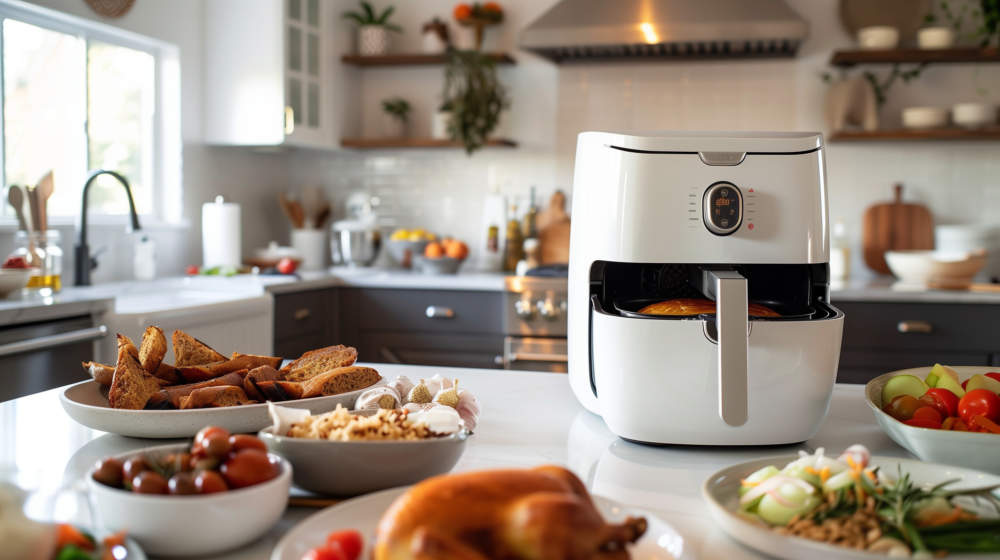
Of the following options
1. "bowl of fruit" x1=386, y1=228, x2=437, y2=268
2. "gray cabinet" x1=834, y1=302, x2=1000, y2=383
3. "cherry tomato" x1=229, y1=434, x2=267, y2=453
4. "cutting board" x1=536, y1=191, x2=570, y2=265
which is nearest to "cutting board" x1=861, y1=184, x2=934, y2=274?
"gray cabinet" x1=834, y1=302, x2=1000, y2=383

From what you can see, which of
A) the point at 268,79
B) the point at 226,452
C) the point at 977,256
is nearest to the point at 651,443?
the point at 226,452

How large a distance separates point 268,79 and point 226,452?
9.81 feet

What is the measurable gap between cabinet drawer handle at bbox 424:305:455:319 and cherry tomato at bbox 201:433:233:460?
2696 mm

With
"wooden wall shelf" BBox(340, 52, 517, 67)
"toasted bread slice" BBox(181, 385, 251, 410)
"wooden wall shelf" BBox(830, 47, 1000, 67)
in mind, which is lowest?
"toasted bread slice" BBox(181, 385, 251, 410)

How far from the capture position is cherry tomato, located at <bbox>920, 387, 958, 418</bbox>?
1.02 metres

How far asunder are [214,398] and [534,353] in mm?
2374

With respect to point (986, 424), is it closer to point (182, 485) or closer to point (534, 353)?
point (182, 485)

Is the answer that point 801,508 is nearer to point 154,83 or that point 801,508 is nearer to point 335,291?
point 335,291

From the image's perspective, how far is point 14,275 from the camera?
2.24 meters

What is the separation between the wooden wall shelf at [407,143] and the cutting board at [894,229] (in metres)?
1.53

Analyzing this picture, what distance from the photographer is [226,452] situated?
0.72 metres

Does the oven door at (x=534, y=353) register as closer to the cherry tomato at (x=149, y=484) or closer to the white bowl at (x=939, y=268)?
the white bowl at (x=939, y=268)

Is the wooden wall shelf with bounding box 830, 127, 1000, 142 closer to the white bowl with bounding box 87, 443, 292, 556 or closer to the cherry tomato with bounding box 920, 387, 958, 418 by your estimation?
the cherry tomato with bounding box 920, 387, 958, 418

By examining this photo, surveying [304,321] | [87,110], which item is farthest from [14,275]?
[304,321]
